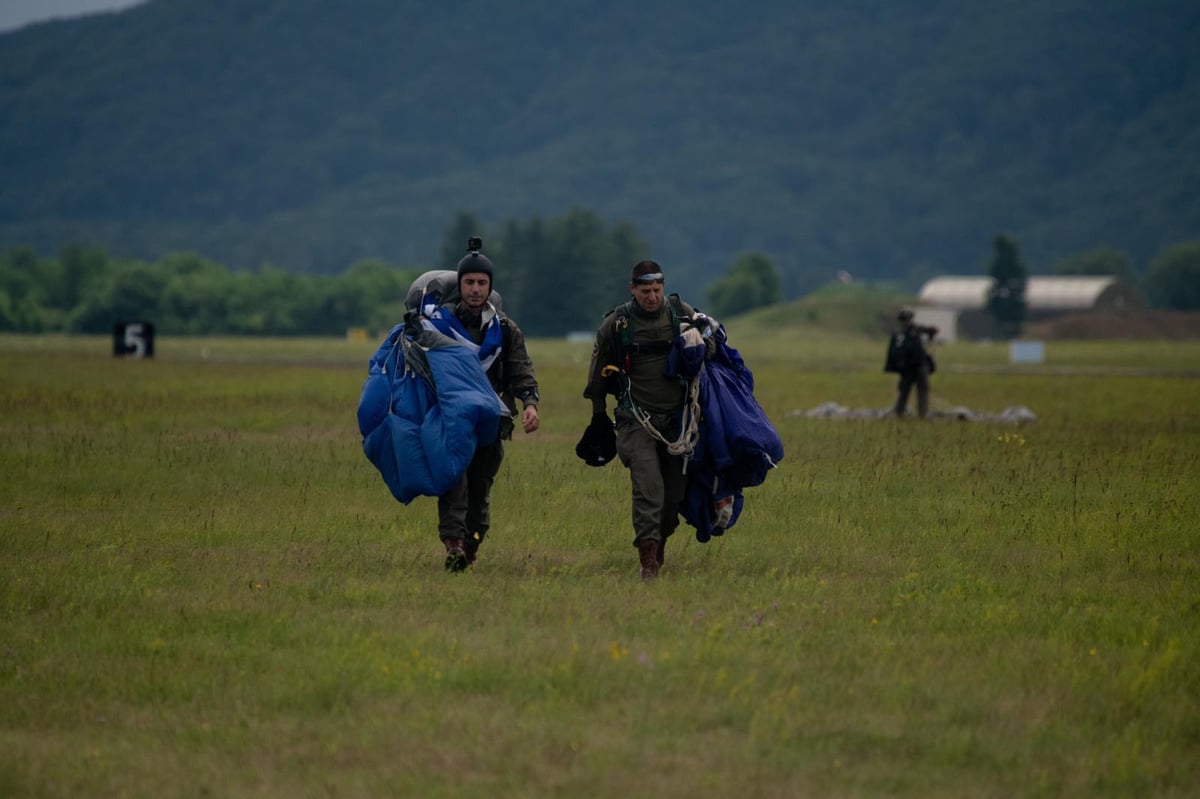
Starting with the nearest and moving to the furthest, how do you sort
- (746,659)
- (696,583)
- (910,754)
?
(910,754)
(746,659)
(696,583)

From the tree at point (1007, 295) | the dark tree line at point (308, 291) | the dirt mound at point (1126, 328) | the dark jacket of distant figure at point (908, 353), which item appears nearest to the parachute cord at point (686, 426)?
the dark jacket of distant figure at point (908, 353)

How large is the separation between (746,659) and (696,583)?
8.35ft

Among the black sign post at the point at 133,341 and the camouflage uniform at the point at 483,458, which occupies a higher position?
the black sign post at the point at 133,341

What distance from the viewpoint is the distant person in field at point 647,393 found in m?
12.5

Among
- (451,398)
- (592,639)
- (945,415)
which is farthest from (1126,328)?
(592,639)

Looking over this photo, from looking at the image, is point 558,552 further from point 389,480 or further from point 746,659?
point 746,659

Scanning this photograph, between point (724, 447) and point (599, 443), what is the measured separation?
92cm

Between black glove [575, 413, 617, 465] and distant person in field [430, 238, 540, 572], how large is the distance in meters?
0.46

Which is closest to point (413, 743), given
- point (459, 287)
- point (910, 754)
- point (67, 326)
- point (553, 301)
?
point (910, 754)

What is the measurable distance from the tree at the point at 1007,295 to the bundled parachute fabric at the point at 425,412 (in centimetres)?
14883

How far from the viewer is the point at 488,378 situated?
12.9 m

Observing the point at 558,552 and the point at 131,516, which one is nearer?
Result: the point at 558,552

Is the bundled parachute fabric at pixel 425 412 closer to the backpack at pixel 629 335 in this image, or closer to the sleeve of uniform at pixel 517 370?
the sleeve of uniform at pixel 517 370

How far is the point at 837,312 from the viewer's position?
504ft
